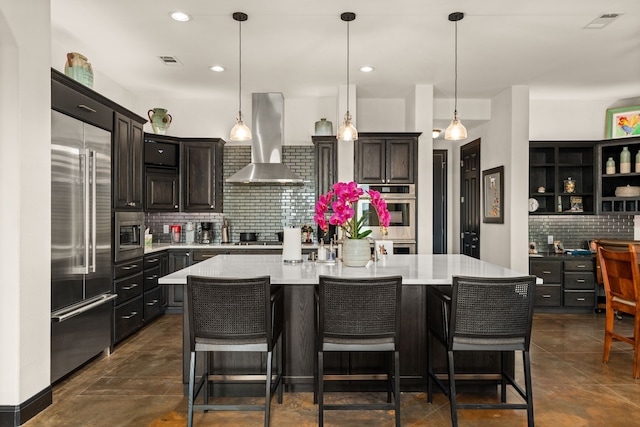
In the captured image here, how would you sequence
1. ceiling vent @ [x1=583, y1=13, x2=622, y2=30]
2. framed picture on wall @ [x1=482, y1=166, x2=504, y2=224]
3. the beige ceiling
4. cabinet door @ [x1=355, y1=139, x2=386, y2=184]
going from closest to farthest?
1. the beige ceiling
2. ceiling vent @ [x1=583, y1=13, x2=622, y2=30]
3. cabinet door @ [x1=355, y1=139, x2=386, y2=184]
4. framed picture on wall @ [x1=482, y1=166, x2=504, y2=224]

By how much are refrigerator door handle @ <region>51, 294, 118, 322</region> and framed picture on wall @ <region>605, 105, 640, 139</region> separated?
6877mm

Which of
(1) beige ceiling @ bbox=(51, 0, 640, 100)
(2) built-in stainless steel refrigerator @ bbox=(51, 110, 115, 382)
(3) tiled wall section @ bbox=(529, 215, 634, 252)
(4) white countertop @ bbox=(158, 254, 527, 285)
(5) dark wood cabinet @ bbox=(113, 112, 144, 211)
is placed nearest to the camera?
(4) white countertop @ bbox=(158, 254, 527, 285)

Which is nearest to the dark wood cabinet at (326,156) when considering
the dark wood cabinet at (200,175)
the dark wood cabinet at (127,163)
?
the dark wood cabinet at (200,175)

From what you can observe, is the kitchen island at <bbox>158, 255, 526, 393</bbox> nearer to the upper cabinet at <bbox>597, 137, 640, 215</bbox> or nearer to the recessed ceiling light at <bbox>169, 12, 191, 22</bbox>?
the recessed ceiling light at <bbox>169, 12, 191, 22</bbox>

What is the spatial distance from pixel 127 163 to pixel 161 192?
142 centimetres

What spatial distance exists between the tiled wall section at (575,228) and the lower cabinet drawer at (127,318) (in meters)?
5.43

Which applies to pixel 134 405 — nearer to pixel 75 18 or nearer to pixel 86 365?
pixel 86 365

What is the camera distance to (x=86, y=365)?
3822mm

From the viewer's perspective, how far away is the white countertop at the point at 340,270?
2855 millimetres

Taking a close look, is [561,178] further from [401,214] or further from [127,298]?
[127,298]

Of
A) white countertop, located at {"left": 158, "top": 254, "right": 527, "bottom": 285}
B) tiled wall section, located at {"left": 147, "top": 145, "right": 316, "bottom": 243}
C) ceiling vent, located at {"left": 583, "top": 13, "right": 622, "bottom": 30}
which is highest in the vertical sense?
ceiling vent, located at {"left": 583, "top": 13, "right": 622, "bottom": 30}

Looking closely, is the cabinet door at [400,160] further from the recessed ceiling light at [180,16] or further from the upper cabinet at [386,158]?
the recessed ceiling light at [180,16]

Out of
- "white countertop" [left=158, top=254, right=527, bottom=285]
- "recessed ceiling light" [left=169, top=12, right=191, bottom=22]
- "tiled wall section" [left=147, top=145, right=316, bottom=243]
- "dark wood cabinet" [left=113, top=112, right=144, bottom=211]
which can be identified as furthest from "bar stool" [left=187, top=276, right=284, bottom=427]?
"tiled wall section" [left=147, top=145, right=316, bottom=243]

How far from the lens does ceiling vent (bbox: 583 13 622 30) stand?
12.5 ft
